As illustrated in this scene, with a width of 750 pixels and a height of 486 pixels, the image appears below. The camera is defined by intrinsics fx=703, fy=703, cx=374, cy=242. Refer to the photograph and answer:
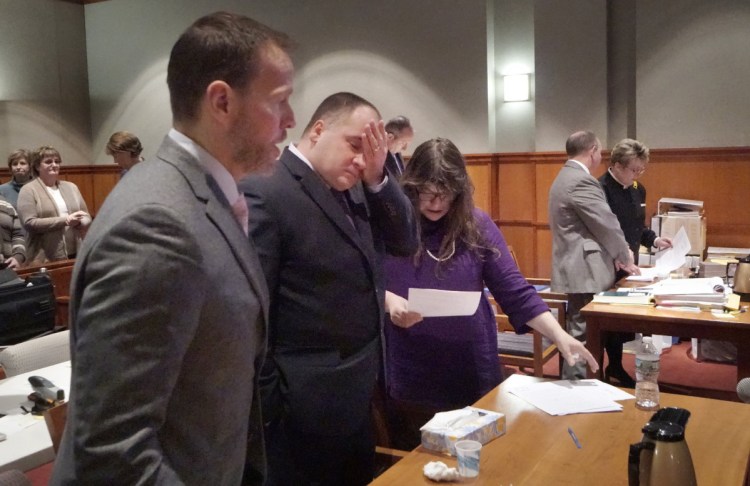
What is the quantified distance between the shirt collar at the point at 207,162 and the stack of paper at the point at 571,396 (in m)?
1.26

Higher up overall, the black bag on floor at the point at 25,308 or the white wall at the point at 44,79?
the white wall at the point at 44,79

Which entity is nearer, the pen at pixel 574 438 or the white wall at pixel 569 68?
the pen at pixel 574 438

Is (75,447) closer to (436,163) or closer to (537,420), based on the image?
(537,420)

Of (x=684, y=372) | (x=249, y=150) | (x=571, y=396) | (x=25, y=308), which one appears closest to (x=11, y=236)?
(x=25, y=308)

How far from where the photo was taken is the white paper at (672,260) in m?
4.11

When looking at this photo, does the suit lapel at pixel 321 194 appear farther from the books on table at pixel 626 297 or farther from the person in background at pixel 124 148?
the person in background at pixel 124 148

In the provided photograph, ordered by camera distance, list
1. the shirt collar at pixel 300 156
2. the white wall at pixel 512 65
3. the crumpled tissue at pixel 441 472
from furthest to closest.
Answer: the white wall at pixel 512 65 < the shirt collar at pixel 300 156 < the crumpled tissue at pixel 441 472

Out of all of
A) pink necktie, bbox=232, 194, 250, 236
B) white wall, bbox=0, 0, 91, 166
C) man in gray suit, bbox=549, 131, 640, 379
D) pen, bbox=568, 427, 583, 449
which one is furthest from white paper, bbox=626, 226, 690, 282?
white wall, bbox=0, 0, 91, 166

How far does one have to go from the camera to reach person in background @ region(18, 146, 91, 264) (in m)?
5.04

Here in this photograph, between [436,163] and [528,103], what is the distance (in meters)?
4.36

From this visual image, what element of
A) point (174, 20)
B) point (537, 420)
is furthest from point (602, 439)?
point (174, 20)

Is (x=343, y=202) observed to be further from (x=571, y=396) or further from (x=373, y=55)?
(x=373, y=55)

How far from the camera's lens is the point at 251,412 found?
1.25 meters

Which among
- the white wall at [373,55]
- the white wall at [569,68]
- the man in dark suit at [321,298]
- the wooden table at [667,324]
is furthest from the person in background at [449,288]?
the white wall at [569,68]
